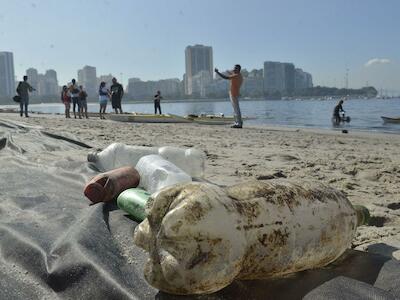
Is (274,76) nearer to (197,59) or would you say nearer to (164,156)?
(197,59)

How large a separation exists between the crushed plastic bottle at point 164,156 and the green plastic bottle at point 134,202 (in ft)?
3.98

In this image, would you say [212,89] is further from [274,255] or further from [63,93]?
[274,255]

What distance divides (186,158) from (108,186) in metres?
1.23

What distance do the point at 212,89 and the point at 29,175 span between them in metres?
123

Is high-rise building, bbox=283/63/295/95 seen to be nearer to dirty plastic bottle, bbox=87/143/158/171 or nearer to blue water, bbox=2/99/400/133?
blue water, bbox=2/99/400/133

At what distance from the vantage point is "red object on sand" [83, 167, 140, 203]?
307 cm

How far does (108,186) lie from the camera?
3066mm

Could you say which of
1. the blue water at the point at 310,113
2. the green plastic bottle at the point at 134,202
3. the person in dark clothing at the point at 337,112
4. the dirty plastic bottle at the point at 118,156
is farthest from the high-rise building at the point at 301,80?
the green plastic bottle at the point at 134,202

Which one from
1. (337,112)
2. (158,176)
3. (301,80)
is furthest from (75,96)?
(301,80)

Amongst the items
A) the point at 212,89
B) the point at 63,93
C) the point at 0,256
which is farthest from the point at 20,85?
the point at 212,89

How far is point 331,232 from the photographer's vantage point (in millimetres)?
2049

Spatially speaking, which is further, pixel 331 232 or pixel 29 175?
pixel 29 175

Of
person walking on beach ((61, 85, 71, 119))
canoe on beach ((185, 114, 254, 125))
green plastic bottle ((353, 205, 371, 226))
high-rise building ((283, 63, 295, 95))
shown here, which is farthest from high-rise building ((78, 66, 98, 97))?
green plastic bottle ((353, 205, 371, 226))

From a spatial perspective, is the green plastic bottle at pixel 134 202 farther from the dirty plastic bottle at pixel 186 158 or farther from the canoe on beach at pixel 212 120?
the canoe on beach at pixel 212 120
